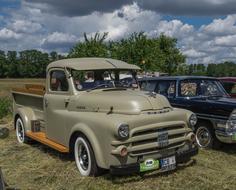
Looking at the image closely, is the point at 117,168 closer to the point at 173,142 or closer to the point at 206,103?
the point at 173,142

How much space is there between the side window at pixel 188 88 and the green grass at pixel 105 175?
1.62 metres

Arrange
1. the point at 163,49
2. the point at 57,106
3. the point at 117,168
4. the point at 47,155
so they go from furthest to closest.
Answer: the point at 163,49 < the point at 47,155 < the point at 57,106 < the point at 117,168

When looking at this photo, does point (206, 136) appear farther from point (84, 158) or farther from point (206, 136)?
point (84, 158)

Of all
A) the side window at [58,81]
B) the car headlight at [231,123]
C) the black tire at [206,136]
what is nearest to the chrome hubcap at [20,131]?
the side window at [58,81]

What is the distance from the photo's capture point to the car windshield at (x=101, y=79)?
7.95 meters

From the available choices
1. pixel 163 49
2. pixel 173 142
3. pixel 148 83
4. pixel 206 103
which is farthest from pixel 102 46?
pixel 163 49

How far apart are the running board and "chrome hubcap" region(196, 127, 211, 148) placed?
10.7 ft

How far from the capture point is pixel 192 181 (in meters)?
6.82

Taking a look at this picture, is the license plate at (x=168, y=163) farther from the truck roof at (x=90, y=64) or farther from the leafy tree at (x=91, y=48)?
the leafy tree at (x=91, y=48)

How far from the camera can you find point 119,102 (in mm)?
7004

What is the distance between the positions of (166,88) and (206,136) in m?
1.71

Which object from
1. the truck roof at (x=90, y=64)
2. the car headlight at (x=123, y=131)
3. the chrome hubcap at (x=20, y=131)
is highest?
the truck roof at (x=90, y=64)

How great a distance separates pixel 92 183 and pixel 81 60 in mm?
2704

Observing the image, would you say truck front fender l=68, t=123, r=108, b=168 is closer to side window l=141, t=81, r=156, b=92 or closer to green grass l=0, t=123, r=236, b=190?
green grass l=0, t=123, r=236, b=190
